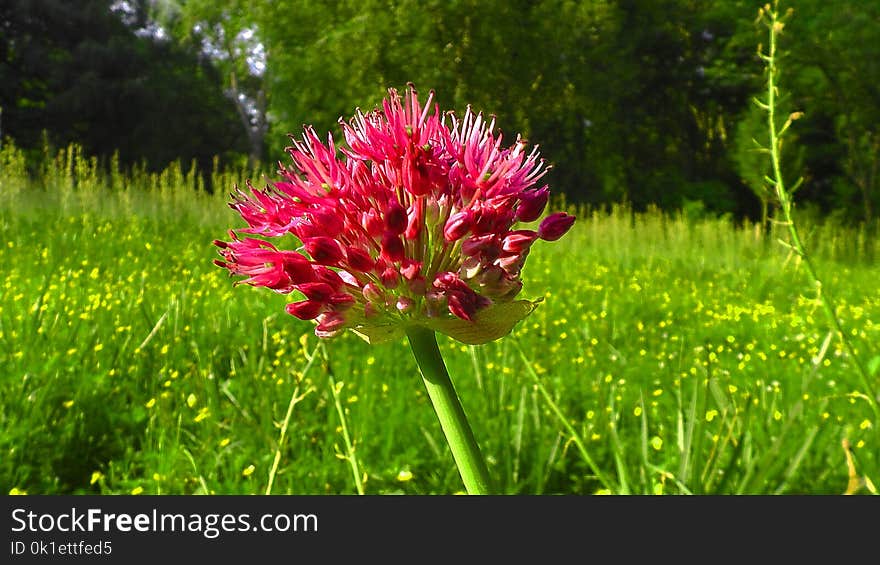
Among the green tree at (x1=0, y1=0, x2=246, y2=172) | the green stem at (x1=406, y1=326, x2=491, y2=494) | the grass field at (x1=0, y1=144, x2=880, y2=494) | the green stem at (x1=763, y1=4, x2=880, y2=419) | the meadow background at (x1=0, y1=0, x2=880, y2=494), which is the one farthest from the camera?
the green tree at (x1=0, y1=0, x2=246, y2=172)

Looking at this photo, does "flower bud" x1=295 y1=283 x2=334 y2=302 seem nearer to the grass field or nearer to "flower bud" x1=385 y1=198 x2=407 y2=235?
"flower bud" x1=385 y1=198 x2=407 y2=235

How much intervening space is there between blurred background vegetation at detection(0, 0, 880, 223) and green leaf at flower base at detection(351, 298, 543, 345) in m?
16.1

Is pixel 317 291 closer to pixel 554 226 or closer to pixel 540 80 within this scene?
pixel 554 226

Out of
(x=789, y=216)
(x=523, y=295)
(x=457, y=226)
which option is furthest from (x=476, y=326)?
(x=523, y=295)

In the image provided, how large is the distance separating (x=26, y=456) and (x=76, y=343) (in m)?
0.91

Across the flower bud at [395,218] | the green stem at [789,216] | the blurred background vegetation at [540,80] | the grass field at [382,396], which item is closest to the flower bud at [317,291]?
the flower bud at [395,218]

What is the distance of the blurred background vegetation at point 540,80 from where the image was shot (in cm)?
1984

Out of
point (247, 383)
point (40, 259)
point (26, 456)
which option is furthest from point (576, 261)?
point (26, 456)

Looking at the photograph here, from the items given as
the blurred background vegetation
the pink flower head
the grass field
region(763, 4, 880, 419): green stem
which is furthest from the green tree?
the pink flower head

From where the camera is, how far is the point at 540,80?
23.0m

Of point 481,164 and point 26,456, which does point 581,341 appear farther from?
point 481,164

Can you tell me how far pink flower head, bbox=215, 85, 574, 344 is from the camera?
2.60 feet

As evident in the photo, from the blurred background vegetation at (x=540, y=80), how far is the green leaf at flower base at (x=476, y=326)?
16.1 m

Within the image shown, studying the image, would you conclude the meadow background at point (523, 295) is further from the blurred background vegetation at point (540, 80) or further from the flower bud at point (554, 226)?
the flower bud at point (554, 226)
